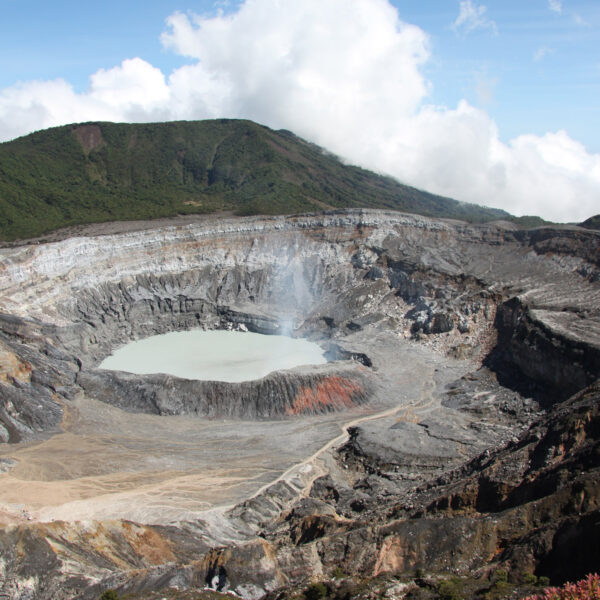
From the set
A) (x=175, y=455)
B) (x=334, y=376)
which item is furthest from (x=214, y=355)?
(x=175, y=455)

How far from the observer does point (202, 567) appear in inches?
819

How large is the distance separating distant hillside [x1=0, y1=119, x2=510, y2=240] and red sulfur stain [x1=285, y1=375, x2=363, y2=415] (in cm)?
4010

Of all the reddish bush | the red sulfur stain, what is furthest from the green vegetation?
the red sulfur stain

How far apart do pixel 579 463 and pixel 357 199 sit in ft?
295

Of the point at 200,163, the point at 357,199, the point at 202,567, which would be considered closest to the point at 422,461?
the point at 202,567

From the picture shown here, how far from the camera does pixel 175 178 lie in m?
111

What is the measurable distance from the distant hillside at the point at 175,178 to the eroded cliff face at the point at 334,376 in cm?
1527

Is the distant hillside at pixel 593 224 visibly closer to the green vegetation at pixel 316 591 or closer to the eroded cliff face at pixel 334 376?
the eroded cliff face at pixel 334 376

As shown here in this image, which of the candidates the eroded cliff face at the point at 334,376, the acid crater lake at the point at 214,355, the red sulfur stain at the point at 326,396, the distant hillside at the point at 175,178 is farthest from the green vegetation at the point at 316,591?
the distant hillside at the point at 175,178

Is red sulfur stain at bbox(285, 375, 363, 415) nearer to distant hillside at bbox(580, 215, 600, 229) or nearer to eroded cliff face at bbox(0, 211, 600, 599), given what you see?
eroded cliff face at bbox(0, 211, 600, 599)

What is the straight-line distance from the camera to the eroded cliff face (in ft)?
66.4

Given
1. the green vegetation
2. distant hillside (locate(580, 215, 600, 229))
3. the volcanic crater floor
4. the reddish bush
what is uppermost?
distant hillside (locate(580, 215, 600, 229))

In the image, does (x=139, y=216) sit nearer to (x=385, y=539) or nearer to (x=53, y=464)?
(x=53, y=464)

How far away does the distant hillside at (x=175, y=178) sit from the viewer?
80.3 m
